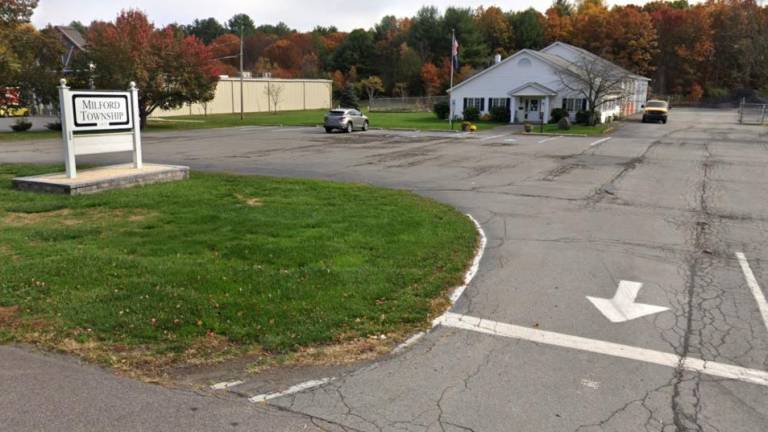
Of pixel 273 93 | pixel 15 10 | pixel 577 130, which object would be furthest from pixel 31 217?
Answer: pixel 273 93

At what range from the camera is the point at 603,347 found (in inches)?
207

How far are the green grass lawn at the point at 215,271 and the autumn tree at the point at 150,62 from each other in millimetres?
29970

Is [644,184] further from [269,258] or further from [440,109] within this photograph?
[440,109]

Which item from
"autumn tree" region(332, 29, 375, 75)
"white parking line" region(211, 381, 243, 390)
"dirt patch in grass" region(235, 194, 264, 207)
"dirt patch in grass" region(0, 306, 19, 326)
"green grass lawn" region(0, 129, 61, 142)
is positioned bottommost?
"white parking line" region(211, 381, 243, 390)

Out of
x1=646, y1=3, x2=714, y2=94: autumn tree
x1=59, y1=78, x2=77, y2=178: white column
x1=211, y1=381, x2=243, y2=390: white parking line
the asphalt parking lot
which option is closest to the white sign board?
x1=59, y1=78, x2=77, y2=178: white column

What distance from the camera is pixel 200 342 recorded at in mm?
5070

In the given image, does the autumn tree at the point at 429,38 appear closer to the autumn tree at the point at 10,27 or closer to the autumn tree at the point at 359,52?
→ the autumn tree at the point at 359,52

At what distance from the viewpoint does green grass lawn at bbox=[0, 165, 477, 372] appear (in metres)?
5.23

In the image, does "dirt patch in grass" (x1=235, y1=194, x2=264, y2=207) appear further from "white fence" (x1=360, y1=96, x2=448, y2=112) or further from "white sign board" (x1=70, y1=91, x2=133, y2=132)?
"white fence" (x1=360, y1=96, x2=448, y2=112)

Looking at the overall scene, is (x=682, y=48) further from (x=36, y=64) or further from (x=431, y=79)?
(x=36, y=64)

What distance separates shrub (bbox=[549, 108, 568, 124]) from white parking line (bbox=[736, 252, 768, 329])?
38.7 m

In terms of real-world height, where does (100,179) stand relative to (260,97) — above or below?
below

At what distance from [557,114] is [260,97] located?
39261mm

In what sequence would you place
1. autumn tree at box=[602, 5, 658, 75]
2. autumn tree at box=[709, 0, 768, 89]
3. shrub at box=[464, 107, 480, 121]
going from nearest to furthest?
shrub at box=[464, 107, 480, 121]
autumn tree at box=[602, 5, 658, 75]
autumn tree at box=[709, 0, 768, 89]
